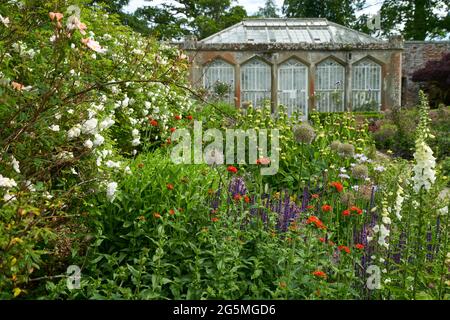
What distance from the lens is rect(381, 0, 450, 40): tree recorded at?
27359 mm

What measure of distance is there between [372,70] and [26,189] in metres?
18.3

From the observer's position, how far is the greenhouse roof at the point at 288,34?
19.2 meters

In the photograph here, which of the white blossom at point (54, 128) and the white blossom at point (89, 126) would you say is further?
the white blossom at point (89, 126)

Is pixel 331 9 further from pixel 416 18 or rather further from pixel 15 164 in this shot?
pixel 15 164

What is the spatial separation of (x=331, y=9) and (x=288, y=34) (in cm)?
896

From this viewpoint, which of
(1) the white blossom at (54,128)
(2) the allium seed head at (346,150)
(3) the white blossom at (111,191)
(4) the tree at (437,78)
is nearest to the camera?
(1) the white blossom at (54,128)

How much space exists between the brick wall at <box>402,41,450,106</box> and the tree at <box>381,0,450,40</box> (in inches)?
150

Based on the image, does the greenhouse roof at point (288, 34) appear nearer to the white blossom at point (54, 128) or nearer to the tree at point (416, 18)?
the tree at point (416, 18)

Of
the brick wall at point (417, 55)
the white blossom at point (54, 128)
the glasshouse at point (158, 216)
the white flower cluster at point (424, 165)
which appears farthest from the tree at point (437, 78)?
the white blossom at point (54, 128)

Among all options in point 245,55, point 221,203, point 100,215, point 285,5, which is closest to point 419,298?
point 221,203

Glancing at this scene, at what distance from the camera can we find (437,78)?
2188cm

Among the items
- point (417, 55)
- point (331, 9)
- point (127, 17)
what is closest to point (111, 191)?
point (127, 17)

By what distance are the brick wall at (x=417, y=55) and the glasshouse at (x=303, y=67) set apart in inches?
202

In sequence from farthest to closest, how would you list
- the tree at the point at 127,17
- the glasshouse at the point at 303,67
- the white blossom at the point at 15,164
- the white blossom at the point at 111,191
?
the glasshouse at the point at 303,67 < the tree at the point at 127,17 < the white blossom at the point at 111,191 < the white blossom at the point at 15,164
